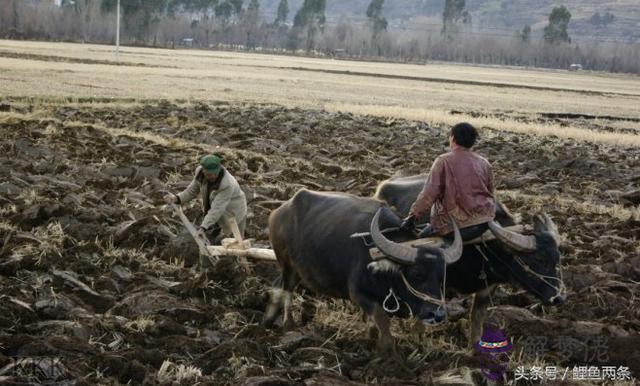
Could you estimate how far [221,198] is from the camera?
9.42 meters

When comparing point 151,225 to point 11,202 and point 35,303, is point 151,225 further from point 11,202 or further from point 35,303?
point 35,303

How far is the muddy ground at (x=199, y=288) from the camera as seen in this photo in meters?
6.74

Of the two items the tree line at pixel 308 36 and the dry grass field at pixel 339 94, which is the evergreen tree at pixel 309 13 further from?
the dry grass field at pixel 339 94

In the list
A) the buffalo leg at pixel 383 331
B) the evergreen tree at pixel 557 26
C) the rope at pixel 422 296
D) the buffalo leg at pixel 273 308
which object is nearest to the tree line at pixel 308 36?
the evergreen tree at pixel 557 26

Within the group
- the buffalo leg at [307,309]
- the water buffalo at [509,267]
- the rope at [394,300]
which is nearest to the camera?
the rope at [394,300]

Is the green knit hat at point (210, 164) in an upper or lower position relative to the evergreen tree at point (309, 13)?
lower

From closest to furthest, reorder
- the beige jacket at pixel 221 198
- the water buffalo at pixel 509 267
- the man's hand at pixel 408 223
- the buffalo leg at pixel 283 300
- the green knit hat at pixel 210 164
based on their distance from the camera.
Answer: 1. the water buffalo at pixel 509 267
2. the man's hand at pixel 408 223
3. the buffalo leg at pixel 283 300
4. the green knit hat at pixel 210 164
5. the beige jacket at pixel 221 198

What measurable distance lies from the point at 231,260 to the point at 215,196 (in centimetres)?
82

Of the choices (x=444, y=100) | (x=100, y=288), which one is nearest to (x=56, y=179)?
(x=100, y=288)

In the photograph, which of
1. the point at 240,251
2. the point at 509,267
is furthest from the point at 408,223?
the point at 240,251

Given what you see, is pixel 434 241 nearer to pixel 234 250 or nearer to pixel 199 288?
pixel 234 250

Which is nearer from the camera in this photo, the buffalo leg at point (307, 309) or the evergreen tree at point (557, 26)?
the buffalo leg at point (307, 309)

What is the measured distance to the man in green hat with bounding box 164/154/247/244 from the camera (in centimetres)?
934

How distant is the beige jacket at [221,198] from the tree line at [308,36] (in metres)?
108
